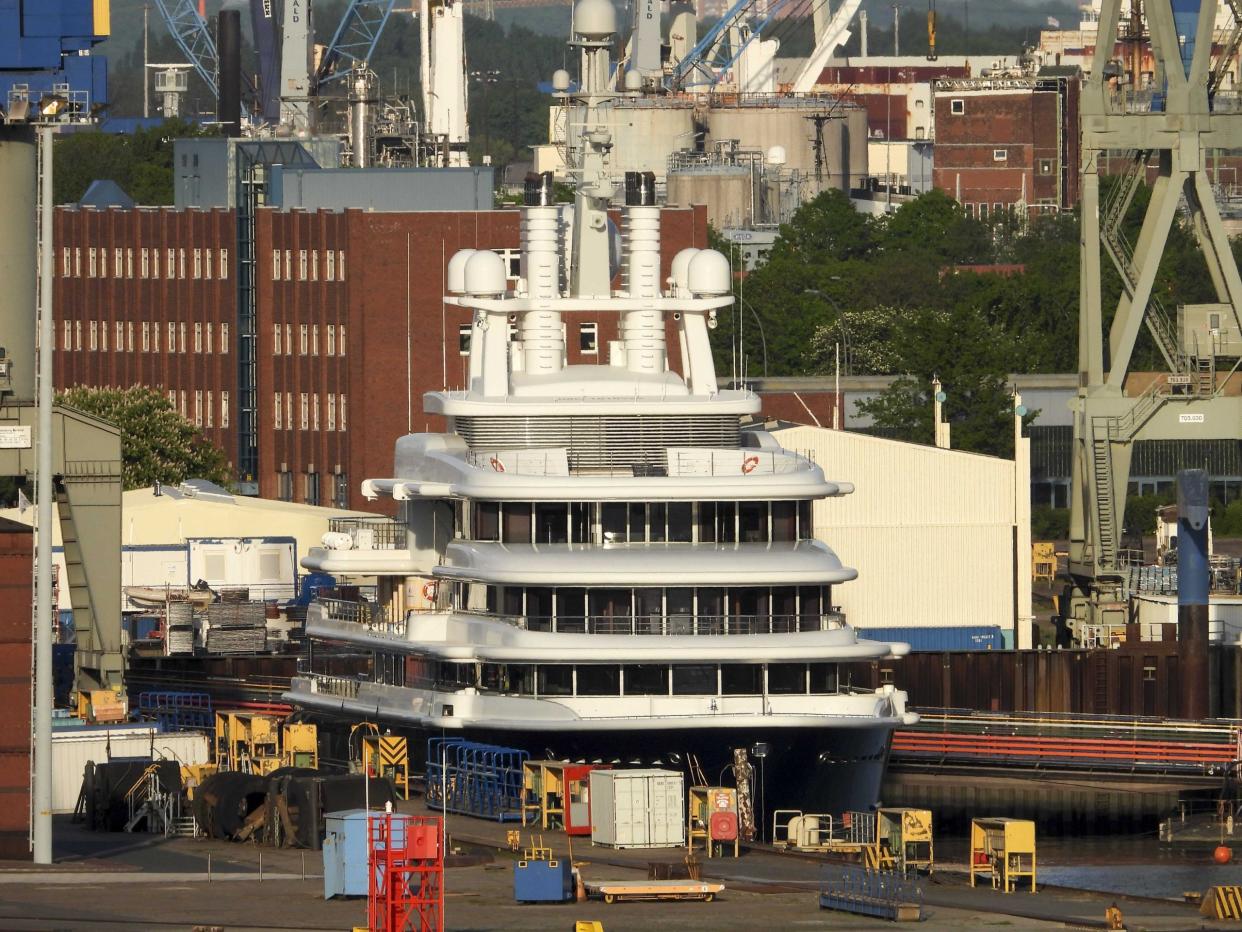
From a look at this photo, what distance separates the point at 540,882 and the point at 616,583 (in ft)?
41.6

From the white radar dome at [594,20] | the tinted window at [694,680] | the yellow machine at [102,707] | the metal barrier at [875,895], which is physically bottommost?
the metal barrier at [875,895]

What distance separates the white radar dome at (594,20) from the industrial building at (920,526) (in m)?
13.3

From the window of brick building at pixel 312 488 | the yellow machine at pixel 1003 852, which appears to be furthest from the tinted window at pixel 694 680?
the window of brick building at pixel 312 488

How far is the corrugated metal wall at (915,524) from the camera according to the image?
79938 mm

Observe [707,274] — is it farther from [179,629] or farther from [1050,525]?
[1050,525]

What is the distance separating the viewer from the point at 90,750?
195ft

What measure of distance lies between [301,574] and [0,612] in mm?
45258

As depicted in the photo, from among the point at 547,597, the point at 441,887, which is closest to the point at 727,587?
the point at 547,597

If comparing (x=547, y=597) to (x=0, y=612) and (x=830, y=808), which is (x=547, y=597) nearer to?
(x=830, y=808)

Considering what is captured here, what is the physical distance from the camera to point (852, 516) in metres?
79.9

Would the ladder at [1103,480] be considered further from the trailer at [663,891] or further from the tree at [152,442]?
the tree at [152,442]

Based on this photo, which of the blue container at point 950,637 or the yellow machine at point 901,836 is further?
the blue container at point 950,637

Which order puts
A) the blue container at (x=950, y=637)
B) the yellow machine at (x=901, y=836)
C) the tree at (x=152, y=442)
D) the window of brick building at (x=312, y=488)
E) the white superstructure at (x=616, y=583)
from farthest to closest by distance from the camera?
the window of brick building at (x=312, y=488), the tree at (x=152, y=442), the blue container at (x=950, y=637), the white superstructure at (x=616, y=583), the yellow machine at (x=901, y=836)

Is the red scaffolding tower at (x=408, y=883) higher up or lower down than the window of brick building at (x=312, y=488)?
lower down
